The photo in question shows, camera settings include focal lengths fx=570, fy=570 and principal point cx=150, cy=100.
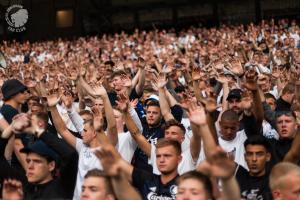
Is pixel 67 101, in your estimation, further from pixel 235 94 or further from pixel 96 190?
pixel 96 190

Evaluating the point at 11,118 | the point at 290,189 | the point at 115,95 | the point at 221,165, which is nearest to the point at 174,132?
the point at 11,118

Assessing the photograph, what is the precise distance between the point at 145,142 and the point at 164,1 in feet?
61.1

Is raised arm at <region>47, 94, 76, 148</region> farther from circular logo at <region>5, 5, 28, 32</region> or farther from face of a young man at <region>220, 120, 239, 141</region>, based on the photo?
circular logo at <region>5, 5, 28, 32</region>

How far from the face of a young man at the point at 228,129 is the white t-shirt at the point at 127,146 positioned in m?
0.87

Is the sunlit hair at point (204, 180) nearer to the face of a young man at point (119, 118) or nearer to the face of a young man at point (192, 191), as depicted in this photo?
the face of a young man at point (192, 191)

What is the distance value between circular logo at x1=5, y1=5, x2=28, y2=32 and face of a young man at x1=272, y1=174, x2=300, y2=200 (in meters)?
18.6

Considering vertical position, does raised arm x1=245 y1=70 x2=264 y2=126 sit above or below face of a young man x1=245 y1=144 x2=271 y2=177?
above

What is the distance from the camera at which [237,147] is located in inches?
209

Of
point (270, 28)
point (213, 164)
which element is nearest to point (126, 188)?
point (213, 164)

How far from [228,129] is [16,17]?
18205 mm

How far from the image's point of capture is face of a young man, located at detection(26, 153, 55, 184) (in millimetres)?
4371

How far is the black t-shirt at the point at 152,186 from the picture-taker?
432 centimetres

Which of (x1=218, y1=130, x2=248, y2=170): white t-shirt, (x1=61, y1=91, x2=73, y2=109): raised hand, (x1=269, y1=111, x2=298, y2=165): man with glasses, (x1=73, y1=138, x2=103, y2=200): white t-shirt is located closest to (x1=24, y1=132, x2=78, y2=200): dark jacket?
(x1=73, y1=138, x2=103, y2=200): white t-shirt

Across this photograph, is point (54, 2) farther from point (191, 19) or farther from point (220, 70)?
point (220, 70)
